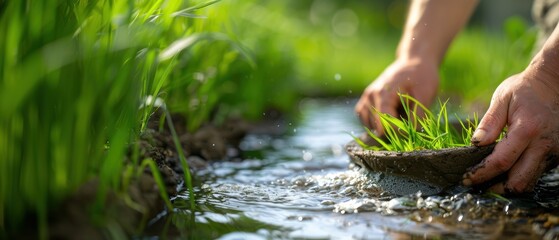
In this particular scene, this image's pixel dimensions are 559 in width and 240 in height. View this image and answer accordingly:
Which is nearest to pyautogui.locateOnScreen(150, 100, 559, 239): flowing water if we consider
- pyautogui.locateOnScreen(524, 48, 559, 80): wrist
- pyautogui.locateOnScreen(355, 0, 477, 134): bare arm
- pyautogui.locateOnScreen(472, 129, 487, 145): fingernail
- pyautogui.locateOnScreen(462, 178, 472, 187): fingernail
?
pyautogui.locateOnScreen(462, 178, 472, 187): fingernail

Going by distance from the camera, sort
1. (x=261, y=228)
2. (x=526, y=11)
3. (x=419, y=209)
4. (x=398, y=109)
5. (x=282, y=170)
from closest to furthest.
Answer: (x=261, y=228), (x=419, y=209), (x=398, y=109), (x=282, y=170), (x=526, y=11)

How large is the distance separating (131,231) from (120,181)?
0.14 metres

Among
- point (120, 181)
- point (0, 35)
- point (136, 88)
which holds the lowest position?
point (120, 181)

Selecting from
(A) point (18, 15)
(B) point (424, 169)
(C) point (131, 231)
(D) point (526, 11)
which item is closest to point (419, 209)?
(B) point (424, 169)

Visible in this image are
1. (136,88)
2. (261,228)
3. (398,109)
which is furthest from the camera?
(398,109)

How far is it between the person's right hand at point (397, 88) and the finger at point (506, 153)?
0.57 meters

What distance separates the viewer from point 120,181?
1.69 metres

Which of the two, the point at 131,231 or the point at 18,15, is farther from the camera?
the point at 131,231

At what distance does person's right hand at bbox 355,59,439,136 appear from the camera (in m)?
2.50

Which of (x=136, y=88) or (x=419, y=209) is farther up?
(x=136, y=88)

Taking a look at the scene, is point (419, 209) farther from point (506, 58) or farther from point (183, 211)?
point (506, 58)

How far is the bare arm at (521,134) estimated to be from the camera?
1.93m

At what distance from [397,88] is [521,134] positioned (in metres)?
0.69

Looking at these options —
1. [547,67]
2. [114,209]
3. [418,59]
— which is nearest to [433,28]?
[418,59]
